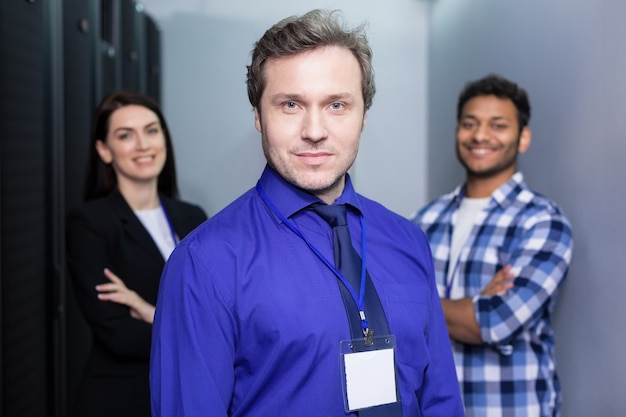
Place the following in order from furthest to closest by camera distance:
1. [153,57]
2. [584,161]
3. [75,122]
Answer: [153,57] < [75,122] < [584,161]

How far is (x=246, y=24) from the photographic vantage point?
4.26 m

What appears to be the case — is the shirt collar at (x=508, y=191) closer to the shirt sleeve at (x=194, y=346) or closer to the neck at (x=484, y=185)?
the neck at (x=484, y=185)

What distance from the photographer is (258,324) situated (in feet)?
3.40

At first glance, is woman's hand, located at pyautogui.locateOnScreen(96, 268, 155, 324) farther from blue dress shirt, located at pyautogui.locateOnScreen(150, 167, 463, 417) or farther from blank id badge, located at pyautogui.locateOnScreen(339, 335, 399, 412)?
blank id badge, located at pyautogui.locateOnScreen(339, 335, 399, 412)

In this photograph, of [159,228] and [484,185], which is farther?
[484,185]

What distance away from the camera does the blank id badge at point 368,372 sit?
3.51 ft

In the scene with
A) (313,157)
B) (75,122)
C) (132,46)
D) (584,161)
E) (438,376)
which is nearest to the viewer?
(313,157)

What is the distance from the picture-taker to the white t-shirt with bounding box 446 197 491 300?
2.03m

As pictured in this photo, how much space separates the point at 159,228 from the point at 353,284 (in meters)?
1.02

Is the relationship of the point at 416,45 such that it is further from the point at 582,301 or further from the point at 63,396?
the point at 63,396

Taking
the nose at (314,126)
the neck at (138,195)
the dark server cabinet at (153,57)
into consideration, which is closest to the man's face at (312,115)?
the nose at (314,126)

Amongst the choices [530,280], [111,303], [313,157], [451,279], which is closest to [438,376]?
[313,157]

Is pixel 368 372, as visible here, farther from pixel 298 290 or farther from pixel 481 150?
pixel 481 150

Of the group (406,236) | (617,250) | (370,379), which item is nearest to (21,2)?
(406,236)
